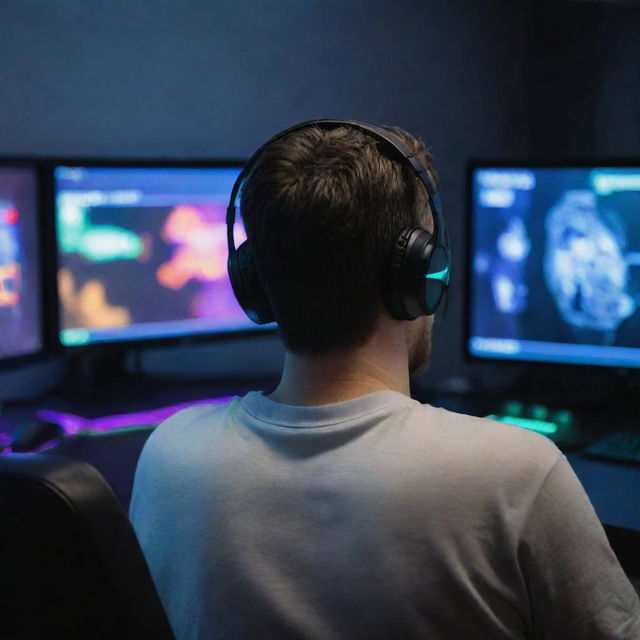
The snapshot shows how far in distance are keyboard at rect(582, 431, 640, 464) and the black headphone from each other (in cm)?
65

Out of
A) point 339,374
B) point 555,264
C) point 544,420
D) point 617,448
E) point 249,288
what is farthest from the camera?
point 555,264

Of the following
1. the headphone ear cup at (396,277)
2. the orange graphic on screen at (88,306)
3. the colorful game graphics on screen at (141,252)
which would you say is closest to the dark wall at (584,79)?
the colorful game graphics on screen at (141,252)

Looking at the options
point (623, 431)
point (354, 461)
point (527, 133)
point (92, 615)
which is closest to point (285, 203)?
point (354, 461)

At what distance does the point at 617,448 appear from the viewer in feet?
5.10

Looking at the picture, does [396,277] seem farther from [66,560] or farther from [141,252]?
[141,252]

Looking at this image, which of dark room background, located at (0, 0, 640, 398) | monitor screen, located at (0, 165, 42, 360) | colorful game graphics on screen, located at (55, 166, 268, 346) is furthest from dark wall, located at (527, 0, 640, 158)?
monitor screen, located at (0, 165, 42, 360)

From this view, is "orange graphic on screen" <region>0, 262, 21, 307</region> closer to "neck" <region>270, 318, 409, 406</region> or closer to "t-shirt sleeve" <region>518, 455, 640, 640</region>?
"neck" <region>270, 318, 409, 406</region>

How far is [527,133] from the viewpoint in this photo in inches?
98.2

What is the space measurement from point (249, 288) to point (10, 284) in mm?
874

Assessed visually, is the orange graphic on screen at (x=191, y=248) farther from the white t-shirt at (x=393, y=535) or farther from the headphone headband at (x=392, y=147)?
the white t-shirt at (x=393, y=535)

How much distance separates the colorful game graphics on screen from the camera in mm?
1821

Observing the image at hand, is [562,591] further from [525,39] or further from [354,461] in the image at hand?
[525,39]

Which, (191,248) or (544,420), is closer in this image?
(544,420)

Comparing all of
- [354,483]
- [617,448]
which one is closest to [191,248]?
[617,448]
